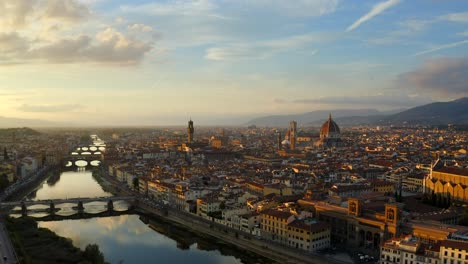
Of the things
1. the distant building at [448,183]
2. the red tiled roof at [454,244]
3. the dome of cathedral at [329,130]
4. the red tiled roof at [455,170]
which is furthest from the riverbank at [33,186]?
the dome of cathedral at [329,130]

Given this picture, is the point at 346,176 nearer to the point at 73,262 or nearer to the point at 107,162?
the point at 73,262

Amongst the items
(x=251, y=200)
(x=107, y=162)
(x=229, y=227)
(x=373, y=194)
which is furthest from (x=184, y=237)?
(x=107, y=162)

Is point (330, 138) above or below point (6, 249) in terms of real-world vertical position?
above

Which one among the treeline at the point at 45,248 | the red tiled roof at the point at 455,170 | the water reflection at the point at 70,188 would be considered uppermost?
the red tiled roof at the point at 455,170

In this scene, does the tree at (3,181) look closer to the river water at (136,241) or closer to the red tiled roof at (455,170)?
the river water at (136,241)

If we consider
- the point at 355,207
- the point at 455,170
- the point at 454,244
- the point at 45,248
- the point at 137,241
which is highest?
the point at 455,170

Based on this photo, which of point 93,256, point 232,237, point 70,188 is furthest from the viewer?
point 70,188

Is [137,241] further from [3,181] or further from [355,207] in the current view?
[3,181]

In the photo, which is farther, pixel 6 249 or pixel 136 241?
pixel 136 241

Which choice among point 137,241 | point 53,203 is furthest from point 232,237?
point 53,203
